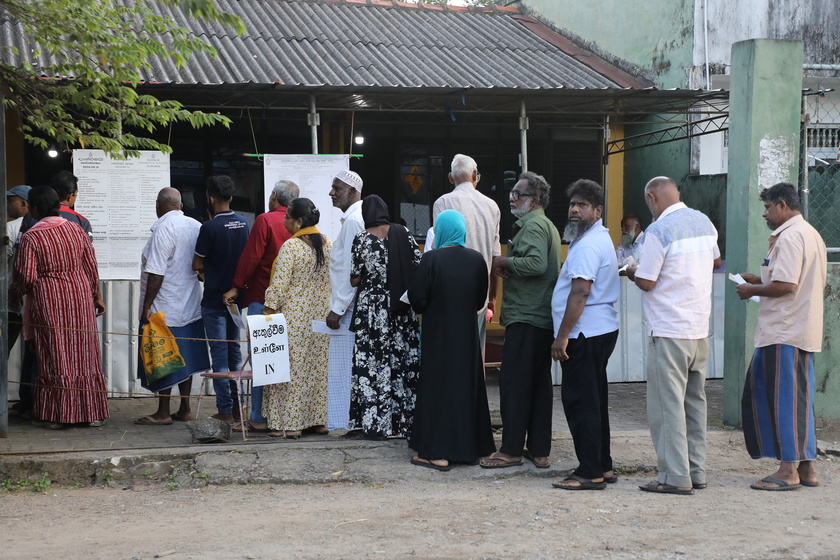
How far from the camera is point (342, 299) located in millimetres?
6469

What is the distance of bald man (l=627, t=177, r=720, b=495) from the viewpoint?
538 cm

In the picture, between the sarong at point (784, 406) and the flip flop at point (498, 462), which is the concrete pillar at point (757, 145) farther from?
the flip flop at point (498, 462)

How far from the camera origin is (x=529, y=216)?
588 cm

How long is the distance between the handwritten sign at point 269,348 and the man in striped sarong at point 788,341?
10.0ft

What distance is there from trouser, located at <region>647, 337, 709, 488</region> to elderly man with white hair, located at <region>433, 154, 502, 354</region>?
4.57ft

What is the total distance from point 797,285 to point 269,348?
3454mm

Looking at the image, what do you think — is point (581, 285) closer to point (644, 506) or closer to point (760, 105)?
point (644, 506)

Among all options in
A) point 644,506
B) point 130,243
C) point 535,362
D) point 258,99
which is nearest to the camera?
point 644,506

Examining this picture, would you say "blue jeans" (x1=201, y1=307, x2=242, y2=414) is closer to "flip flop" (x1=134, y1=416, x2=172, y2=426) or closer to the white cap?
"flip flop" (x1=134, y1=416, x2=172, y2=426)

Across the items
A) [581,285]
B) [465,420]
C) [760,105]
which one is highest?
[760,105]

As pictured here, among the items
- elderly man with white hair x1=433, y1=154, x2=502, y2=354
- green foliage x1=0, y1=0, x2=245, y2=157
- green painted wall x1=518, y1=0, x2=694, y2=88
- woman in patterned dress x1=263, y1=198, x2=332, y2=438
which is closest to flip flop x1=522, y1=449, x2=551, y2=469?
elderly man with white hair x1=433, y1=154, x2=502, y2=354

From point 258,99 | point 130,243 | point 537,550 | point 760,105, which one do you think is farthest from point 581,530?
point 258,99

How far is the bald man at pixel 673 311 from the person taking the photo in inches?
212

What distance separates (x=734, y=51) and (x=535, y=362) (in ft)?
10.3
